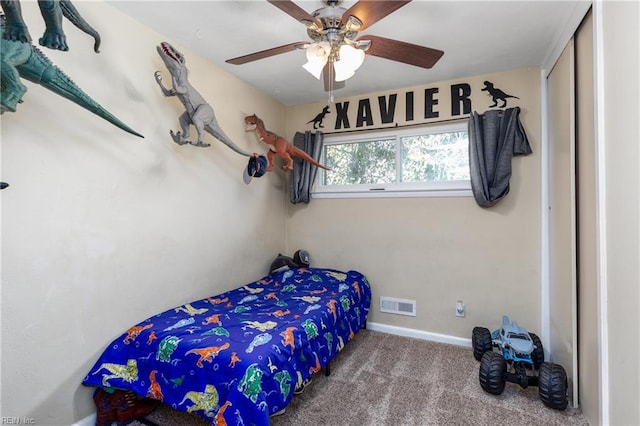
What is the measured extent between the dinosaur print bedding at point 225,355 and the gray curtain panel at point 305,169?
51.3 inches

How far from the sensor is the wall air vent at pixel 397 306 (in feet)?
9.64

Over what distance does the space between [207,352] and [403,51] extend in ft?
5.99

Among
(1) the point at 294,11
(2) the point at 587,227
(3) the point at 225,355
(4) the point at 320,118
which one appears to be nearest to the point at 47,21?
(1) the point at 294,11

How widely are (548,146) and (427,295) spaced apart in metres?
1.61

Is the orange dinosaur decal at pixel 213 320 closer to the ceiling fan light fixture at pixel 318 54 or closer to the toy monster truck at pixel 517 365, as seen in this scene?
the ceiling fan light fixture at pixel 318 54

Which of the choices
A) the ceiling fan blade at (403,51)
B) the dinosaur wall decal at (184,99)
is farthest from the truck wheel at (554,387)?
the dinosaur wall decal at (184,99)

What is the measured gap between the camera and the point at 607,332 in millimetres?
1426

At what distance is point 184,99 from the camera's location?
1.92m

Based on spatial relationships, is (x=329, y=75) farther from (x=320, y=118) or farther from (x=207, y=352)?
(x=207, y=352)

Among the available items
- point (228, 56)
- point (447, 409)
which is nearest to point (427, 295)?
point (447, 409)

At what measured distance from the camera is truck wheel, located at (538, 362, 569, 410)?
5.89ft

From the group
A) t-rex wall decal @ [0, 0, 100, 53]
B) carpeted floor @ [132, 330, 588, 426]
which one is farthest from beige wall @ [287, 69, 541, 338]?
t-rex wall decal @ [0, 0, 100, 53]

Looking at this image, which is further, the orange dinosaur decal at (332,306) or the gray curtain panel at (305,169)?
the gray curtain panel at (305,169)

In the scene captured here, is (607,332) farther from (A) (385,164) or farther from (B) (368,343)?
(A) (385,164)
